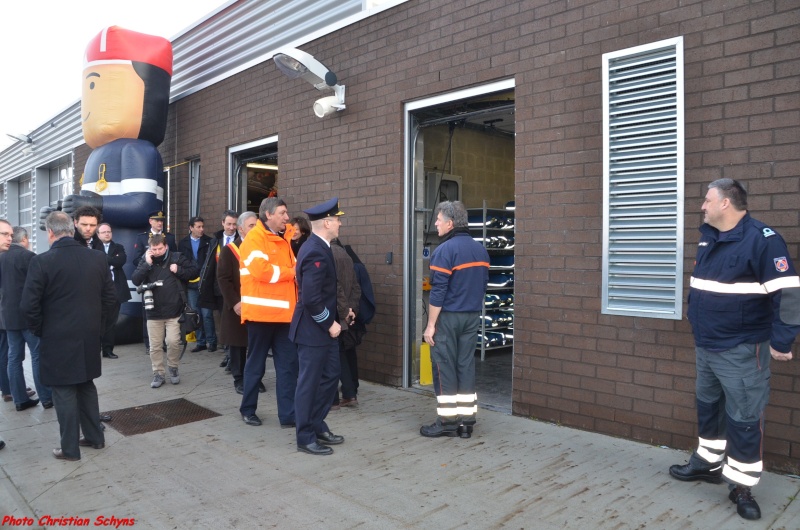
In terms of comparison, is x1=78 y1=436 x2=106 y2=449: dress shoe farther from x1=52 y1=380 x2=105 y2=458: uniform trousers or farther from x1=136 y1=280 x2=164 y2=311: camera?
x1=136 y1=280 x2=164 y2=311: camera

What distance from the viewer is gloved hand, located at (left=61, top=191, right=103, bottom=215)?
8.85 metres

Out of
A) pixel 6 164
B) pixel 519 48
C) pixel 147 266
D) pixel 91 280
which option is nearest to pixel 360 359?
pixel 147 266

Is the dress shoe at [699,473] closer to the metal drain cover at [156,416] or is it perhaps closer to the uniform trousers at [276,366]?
the uniform trousers at [276,366]

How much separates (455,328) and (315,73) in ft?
11.8

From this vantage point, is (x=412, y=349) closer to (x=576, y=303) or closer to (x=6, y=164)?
(x=576, y=303)

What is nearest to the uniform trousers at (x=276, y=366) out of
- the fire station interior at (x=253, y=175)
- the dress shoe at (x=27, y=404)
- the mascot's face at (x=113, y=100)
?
the dress shoe at (x=27, y=404)

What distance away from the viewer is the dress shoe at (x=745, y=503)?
3486mm

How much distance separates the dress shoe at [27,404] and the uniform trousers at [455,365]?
410cm

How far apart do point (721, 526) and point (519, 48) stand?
13.3 feet

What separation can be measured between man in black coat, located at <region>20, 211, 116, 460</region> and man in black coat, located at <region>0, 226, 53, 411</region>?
1111mm

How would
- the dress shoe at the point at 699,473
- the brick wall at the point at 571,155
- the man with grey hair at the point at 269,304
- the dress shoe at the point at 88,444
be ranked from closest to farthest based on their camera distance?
1. the dress shoe at the point at 699,473
2. the brick wall at the point at 571,155
3. the dress shoe at the point at 88,444
4. the man with grey hair at the point at 269,304

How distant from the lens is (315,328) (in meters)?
4.64

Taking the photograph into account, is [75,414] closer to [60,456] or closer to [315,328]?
[60,456]

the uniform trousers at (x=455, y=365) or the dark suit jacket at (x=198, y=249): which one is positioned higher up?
the dark suit jacket at (x=198, y=249)
